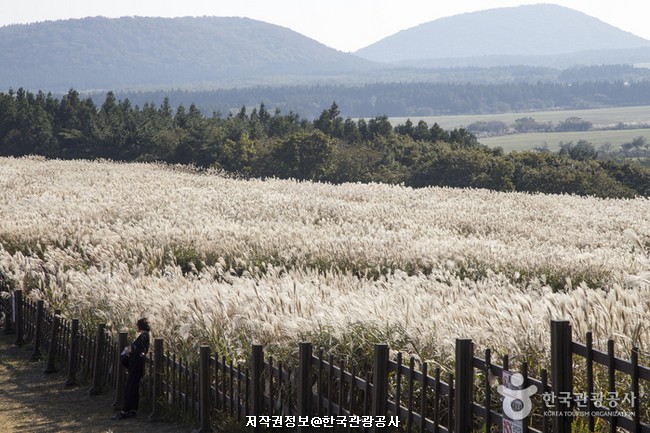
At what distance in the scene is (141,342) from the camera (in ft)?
39.7

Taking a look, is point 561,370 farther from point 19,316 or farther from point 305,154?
point 305,154

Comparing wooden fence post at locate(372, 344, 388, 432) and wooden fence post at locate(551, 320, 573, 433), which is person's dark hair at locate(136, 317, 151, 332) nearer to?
wooden fence post at locate(372, 344, 388, 432)

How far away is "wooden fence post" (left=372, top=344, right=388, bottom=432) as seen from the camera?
28.6 feet

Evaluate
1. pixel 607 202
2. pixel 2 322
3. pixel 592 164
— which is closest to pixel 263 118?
pixel 592 164

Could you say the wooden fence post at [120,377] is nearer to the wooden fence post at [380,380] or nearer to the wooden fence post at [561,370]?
the wooden fence post at [380,380]

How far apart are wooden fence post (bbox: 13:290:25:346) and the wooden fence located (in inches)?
93.4

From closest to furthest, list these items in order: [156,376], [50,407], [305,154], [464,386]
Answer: [464,386], [156,376], [50,407], [305,154]

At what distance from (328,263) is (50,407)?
7835 mm

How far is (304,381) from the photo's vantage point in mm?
9703

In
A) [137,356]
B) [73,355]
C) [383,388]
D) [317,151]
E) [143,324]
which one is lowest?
[317,151]

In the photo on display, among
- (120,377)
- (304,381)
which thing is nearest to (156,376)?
(120,377)

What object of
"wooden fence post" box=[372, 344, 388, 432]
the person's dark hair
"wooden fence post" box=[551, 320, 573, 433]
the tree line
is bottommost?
the tree line

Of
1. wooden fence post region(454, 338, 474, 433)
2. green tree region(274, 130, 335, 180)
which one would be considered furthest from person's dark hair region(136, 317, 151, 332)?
green tree region(274, 130, 335, 180)

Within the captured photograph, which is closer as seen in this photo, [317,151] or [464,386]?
[464,386]
